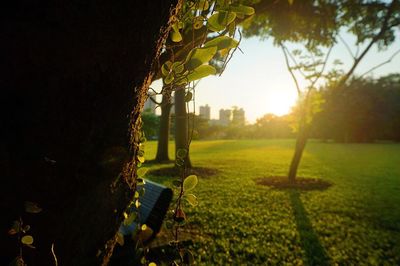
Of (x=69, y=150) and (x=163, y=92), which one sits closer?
(x=69, y=150)

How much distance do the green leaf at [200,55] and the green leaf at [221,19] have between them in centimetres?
16

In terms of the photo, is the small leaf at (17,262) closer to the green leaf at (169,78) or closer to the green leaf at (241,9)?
the green leaf at (169,78)

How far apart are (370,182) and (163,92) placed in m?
13.5

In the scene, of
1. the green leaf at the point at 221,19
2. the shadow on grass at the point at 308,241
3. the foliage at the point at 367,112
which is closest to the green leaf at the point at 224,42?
the green leaf at the point at 221,19

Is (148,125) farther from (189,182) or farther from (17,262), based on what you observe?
(17,262)

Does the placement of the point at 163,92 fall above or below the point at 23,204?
above

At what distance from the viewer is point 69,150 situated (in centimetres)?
84

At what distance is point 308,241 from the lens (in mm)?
5383

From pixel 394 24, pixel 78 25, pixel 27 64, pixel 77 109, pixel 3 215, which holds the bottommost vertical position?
pixel 3 215

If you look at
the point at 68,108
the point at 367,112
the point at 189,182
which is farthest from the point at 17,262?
the point at 367,112

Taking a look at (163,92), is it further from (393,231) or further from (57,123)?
(393,231)

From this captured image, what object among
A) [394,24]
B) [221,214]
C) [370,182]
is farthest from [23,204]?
[370,182]

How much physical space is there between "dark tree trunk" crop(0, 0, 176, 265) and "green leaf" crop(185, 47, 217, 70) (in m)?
0.12

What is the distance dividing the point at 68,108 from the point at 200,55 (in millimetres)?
392
